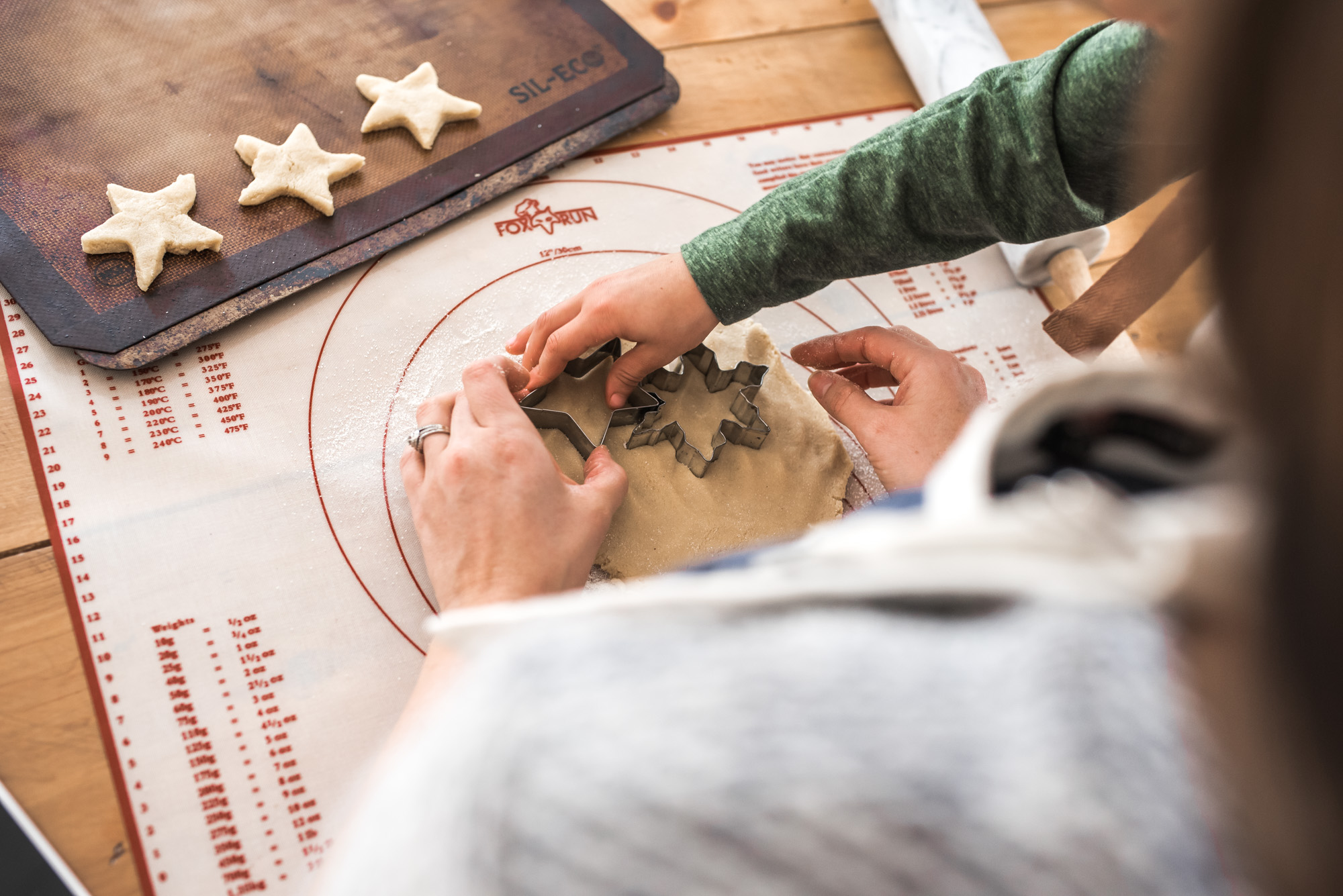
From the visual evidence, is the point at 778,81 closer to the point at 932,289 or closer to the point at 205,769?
the point at 932,289

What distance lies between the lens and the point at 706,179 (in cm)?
107

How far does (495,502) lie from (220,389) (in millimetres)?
338

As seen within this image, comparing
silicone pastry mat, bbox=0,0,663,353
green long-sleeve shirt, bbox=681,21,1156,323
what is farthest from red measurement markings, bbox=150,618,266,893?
green long-sleeve shirt, bbox=681,21,1156,323

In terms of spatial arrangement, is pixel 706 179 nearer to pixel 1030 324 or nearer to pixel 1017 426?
pixel 1030 324

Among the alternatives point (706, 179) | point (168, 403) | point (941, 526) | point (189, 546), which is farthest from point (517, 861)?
point (706, 179)

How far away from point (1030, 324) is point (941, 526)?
32.9 inches

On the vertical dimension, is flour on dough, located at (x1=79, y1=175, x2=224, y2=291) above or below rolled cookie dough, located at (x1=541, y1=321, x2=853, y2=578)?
above

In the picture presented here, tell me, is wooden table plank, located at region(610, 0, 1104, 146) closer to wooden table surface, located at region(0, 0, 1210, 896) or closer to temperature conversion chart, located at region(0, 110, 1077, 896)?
wooden table surface, located at region(0, 0, 1210, 896)

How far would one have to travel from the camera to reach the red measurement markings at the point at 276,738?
2.09 feet

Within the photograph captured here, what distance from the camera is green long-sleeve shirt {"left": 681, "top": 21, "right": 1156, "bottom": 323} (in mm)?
719

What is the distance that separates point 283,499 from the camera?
77 centimetres

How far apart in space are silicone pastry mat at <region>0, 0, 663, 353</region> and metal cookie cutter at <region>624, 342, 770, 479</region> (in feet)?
1.11

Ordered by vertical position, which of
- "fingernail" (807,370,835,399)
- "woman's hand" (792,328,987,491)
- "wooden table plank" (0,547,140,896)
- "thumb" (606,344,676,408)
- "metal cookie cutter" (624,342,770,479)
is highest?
"wooden table plank" (0,547,140,896)

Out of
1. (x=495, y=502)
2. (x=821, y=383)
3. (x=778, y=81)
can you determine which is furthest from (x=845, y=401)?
(x=778, y=81)
